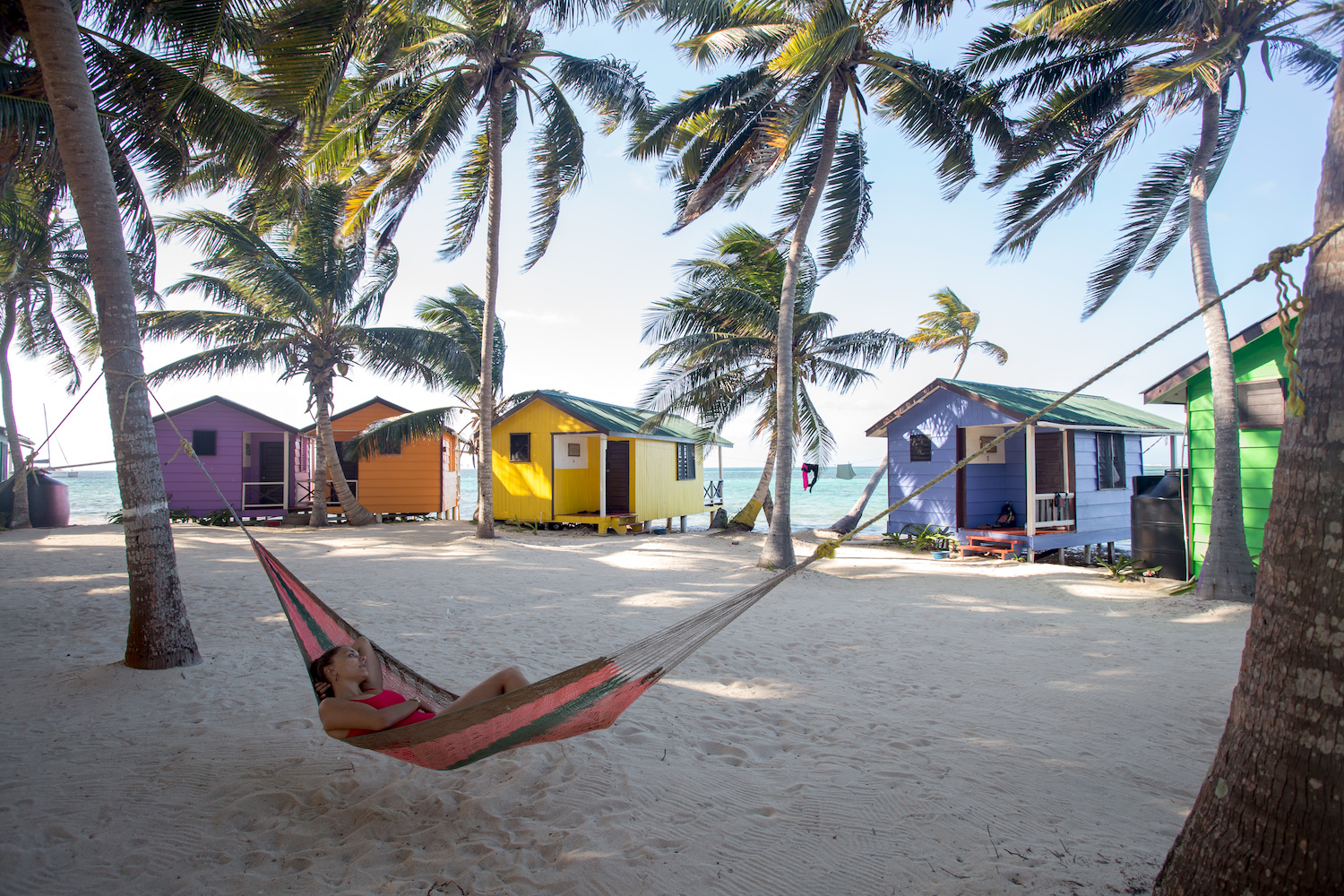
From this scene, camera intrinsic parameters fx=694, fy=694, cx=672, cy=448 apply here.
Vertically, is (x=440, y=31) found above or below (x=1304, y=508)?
above

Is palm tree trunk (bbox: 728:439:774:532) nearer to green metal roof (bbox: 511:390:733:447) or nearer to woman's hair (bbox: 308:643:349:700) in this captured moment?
green metal roof (bbox: 511:390:733:447)

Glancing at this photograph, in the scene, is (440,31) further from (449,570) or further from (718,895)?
(718,895)

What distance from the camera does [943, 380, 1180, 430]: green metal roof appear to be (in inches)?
451

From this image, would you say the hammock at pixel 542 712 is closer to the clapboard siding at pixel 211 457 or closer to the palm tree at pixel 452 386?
the palm tree at pixel 452 386

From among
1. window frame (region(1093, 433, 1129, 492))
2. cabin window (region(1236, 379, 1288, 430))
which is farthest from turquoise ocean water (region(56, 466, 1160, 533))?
cabin window (region(1236, 379, 1288, 430))

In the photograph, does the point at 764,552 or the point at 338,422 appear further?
the point at 338,422

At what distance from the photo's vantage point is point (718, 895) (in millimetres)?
2205

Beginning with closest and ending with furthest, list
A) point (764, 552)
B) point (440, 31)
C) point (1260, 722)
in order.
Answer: point (1260, 722), point (764, 552), point (440, 31)

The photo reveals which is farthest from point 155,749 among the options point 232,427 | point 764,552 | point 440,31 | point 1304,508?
point 232,427

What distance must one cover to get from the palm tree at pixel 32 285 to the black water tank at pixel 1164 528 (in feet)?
43.0

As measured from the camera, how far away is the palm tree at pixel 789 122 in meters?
8.34

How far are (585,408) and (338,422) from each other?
6.45m

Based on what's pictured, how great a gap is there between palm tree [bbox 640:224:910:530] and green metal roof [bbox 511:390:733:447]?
0.90m

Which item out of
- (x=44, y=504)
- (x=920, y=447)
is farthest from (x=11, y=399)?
(x=920, y=447)
